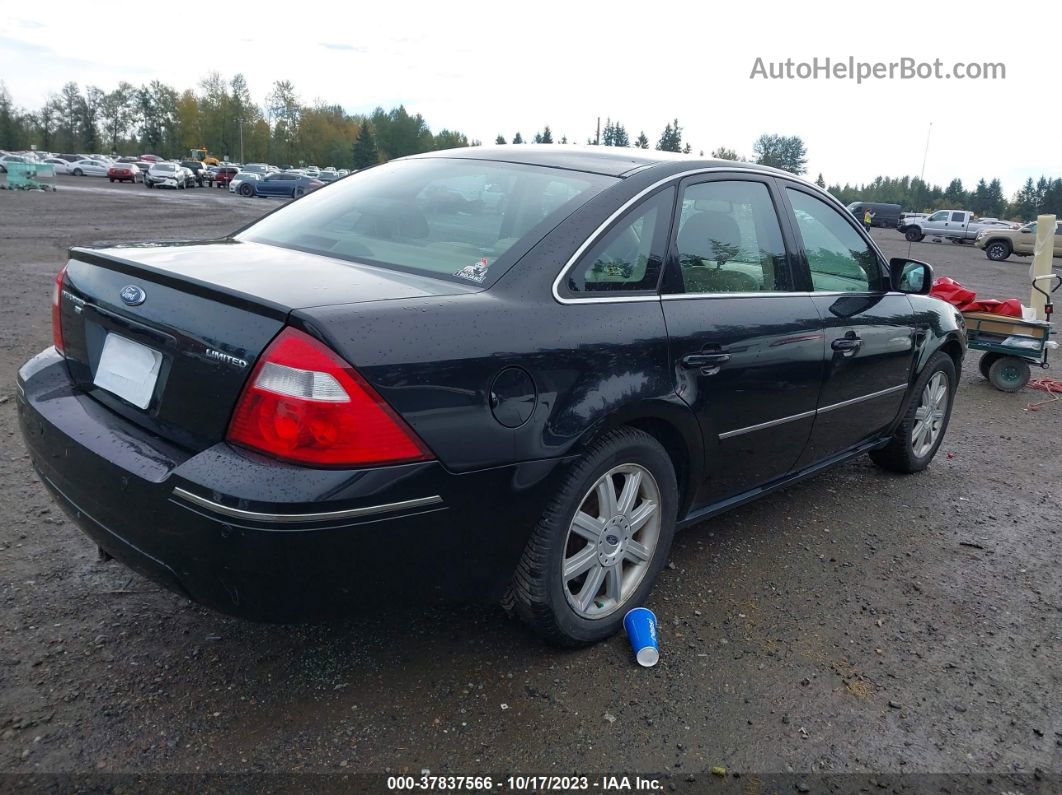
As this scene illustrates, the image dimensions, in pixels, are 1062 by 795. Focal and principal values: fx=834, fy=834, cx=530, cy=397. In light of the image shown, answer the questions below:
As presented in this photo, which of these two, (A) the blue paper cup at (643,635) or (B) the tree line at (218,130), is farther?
(B) the tree line at (218,130)

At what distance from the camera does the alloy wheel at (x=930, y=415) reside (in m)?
4.84

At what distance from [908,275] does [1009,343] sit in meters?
3.90

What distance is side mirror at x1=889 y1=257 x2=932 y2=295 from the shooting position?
14.2 ft

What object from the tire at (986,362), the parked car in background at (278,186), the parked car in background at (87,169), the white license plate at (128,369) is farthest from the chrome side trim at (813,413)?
the parked car in background at (87,169)

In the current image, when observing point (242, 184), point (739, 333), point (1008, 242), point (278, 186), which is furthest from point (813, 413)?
point (242, 184)

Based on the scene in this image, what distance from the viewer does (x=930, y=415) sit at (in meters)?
4.98

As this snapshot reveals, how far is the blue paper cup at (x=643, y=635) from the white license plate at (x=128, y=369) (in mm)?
1715

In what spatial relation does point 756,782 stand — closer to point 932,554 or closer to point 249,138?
point 932,554

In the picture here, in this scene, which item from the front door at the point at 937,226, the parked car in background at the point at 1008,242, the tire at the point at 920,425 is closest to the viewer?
the tire at the point at 920,425

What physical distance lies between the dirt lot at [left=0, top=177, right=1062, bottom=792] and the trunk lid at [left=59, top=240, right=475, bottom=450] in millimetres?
826

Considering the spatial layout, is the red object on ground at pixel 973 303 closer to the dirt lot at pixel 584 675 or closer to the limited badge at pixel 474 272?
the dirt lot at pixel 584 675

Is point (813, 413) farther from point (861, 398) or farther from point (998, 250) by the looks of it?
point (998, 250)

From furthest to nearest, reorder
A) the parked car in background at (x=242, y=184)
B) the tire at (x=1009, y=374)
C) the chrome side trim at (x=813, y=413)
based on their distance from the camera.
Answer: the parked car in background at (x=242, y=184)
the tire at (x=1009, y=374)
the chrome side trim at (x=813, y=413)

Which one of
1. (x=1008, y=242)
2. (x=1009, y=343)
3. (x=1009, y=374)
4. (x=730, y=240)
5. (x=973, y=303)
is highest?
(x=730, y=240)
